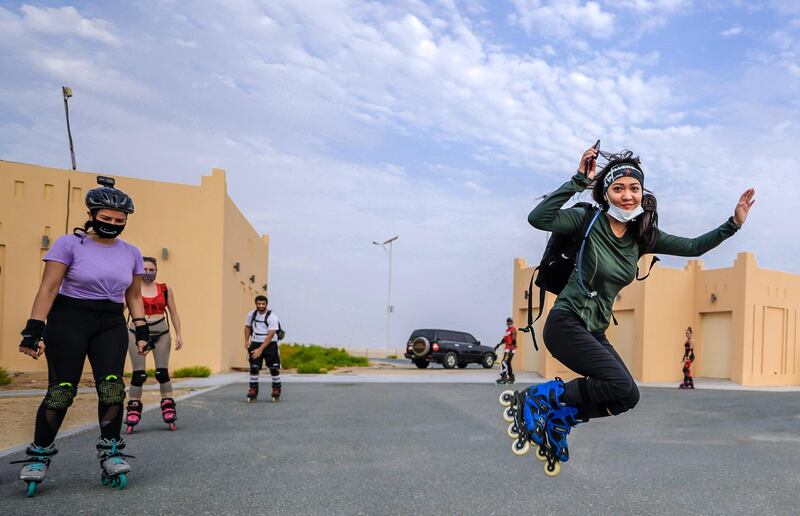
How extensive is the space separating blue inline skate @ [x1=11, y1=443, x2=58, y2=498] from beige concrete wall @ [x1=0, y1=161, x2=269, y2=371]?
1672cm

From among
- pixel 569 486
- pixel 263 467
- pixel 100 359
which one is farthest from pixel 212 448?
pixel 569 486

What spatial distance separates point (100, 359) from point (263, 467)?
6.81 feet

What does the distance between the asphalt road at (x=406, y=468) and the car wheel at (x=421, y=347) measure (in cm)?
2136

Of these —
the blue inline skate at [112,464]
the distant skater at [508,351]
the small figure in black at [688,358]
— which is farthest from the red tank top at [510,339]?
the blue inline skate at [112,464]

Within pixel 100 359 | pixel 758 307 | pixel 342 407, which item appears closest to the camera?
pixel 100 359

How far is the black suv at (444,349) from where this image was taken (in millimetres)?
34969

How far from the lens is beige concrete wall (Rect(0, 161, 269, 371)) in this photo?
21047 mm

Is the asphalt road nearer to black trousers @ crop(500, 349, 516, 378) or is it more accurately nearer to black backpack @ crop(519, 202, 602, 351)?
black backpack @ crop(519, 202, 602, 351)

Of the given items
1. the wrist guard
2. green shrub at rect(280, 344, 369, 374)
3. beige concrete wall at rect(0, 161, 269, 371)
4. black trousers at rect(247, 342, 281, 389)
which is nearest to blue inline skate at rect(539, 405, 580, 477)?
the wrist guard

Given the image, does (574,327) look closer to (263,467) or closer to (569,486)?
(569,486)

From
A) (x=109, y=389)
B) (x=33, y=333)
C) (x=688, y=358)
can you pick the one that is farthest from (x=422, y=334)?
(x=33, y=333)

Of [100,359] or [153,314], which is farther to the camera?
[153,314]

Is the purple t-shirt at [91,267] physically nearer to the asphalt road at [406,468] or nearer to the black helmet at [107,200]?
the black helmet at [107,200]

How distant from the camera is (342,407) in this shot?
1370 cm
